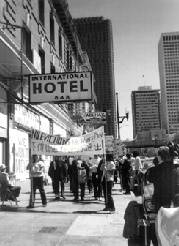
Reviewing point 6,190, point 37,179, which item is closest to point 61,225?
point 37,179

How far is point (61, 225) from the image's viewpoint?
30.7 feet

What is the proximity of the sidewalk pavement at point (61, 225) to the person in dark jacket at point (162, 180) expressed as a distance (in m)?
1.73

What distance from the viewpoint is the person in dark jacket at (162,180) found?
6.15 m

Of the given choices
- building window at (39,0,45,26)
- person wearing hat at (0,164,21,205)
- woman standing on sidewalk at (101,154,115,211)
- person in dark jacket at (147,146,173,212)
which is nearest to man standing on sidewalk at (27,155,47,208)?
person wearing hat at (0,164,21,205)

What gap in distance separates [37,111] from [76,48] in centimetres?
2145

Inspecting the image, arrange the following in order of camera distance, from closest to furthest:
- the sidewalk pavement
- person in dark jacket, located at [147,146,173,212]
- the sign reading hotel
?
person in dark jacket, located at [147,146,173,212] < the sidewalk pavement < the sign reading hotel

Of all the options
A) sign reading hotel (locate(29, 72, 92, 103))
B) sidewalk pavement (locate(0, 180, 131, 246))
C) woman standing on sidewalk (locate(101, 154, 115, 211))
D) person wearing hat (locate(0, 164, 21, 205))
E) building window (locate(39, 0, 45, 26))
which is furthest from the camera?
building window (locate(39, 0, 45, 26))

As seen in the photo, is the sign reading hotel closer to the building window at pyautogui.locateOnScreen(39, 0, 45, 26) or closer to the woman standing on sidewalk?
the woman standing on sidewalk

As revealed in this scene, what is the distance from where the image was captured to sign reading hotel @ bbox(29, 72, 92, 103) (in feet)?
46.7

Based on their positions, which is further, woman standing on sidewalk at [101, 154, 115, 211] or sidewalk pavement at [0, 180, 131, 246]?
woman standing on sidewalk at [101, 154, 115, 211]

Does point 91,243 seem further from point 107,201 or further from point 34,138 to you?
point 34,138

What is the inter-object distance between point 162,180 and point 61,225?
3.97 metres

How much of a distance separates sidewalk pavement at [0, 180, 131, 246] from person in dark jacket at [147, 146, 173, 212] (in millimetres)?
1726

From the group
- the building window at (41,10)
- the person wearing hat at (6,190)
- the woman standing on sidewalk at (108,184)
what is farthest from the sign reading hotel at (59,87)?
the building window at (41,10)
